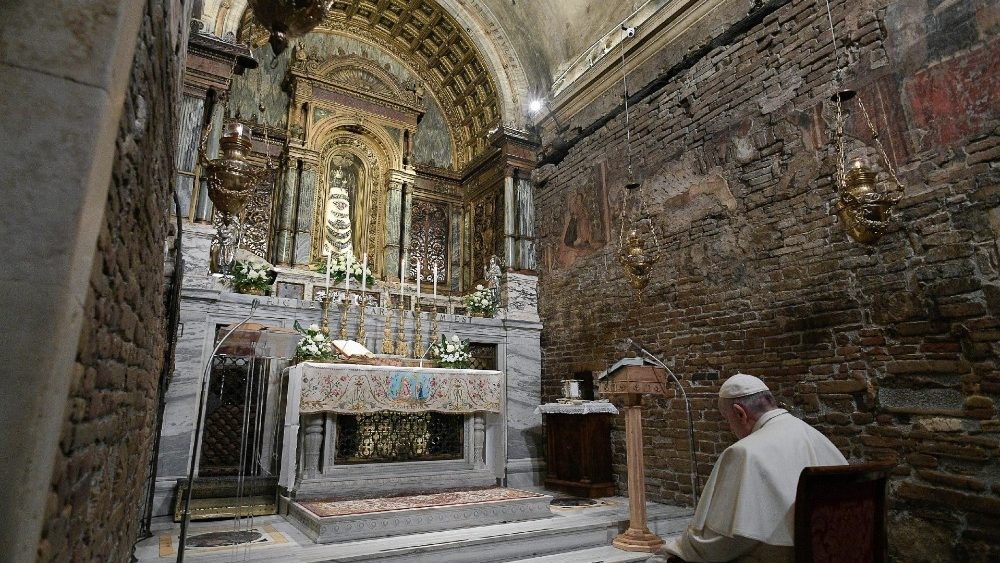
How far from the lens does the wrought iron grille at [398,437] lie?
6930mm

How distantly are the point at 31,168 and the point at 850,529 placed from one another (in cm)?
317

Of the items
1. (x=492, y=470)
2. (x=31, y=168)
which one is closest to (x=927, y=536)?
(x=492, y=470)

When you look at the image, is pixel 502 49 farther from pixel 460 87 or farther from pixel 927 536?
pixel 927 536

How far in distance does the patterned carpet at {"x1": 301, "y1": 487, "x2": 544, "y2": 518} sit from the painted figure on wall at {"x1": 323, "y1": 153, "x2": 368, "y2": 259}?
5.96 meters

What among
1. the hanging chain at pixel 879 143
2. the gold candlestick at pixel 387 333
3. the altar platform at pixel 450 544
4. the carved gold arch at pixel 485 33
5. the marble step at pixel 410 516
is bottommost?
the altar platform at pixel 450 544

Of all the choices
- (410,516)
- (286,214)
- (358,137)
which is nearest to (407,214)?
(358,137)

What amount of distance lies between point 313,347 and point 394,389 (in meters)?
1.10

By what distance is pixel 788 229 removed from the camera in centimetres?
630

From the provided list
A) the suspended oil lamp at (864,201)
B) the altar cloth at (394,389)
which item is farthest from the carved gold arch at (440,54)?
the suspended oil lamp at (864,201)

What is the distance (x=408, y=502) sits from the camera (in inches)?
240

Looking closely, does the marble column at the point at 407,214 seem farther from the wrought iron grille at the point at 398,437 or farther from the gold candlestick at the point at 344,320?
the wrought iron grille at the point at 398,437

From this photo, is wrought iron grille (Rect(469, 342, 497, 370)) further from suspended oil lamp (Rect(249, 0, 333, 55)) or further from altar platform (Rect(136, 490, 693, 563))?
suspended oil lamp (Rect(249, 0, 333, 55))

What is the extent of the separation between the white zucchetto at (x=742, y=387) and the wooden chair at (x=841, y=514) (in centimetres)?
60

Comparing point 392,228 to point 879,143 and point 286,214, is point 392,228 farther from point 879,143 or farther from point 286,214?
point 879,143
